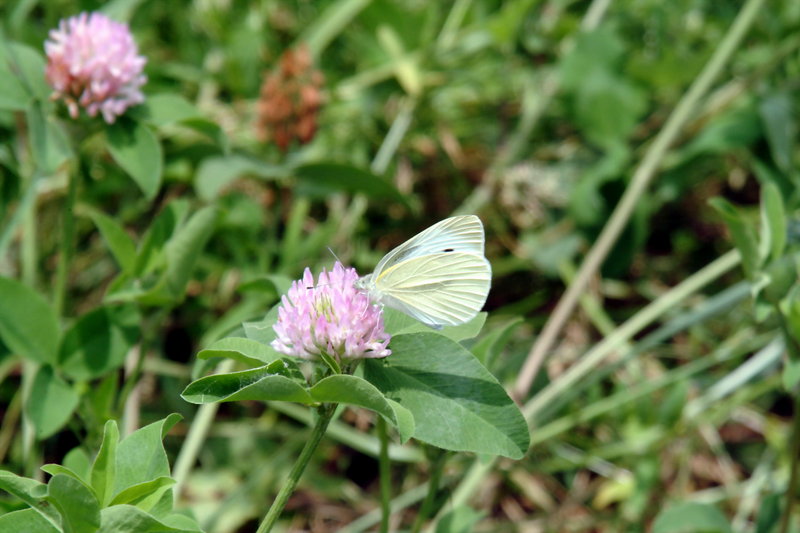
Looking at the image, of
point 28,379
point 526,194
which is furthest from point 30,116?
point 526,194

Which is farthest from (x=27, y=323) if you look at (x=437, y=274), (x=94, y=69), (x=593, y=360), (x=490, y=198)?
(x=490, y=198)

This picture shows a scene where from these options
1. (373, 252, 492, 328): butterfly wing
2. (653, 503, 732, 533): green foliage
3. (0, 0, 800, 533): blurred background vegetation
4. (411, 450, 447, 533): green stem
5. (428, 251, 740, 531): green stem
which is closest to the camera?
(373, 252, 492, 328): butterfly wing

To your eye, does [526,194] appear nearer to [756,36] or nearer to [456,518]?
[756,36]

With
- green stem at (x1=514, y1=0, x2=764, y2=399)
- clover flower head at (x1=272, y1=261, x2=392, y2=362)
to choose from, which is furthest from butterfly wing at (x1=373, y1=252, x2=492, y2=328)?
green stem at (x1=514, y1=0, x2=764, y2=399)

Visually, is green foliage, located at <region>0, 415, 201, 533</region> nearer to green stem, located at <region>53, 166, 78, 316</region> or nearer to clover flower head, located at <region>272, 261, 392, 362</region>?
clover flower head, located at <region>272, 261, 392, 362</region>

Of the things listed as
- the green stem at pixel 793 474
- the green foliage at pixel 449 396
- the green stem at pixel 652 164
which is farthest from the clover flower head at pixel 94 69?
the green stem at pixel 793 474

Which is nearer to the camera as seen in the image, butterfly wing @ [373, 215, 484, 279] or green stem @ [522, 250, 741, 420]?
butterfly wing @ [373, 215, 484, 279]
